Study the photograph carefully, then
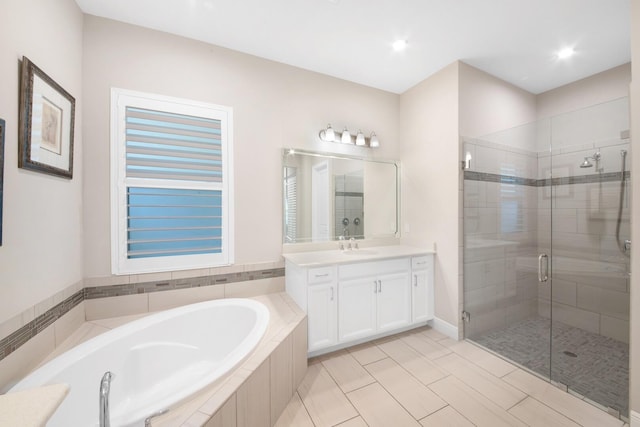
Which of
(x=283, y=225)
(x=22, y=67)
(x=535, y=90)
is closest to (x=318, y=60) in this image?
(x=283, y=225)

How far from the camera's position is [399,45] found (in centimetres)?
219

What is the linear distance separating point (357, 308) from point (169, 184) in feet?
6.26

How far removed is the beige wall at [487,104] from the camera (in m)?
2.43

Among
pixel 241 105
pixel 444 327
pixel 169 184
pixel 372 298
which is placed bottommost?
pixel 444 327

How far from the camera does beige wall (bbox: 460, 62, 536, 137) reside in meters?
2.43

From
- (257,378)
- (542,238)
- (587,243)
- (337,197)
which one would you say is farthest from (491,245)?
(257,378)

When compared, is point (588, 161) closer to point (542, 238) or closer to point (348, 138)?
point (542, 238)

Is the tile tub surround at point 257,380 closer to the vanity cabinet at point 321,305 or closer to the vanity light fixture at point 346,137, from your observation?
the vanity cabinet at point 321,305

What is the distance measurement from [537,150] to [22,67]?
356 centimetres

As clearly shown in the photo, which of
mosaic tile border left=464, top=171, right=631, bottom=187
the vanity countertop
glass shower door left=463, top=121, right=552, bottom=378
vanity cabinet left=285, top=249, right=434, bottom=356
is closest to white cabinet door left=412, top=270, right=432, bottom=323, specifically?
vanity cabinet left=285, top=249, right=434, bottom=356

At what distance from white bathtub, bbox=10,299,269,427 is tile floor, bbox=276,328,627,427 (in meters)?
0.65

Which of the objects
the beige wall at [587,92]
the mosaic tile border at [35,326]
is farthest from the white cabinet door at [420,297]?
the mosaic tile border at [35,326]

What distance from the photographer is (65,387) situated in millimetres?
753

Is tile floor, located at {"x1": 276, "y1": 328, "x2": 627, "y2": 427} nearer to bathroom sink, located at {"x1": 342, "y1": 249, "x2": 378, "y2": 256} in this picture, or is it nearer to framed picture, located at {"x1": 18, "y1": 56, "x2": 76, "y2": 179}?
bathroom sink, located at {"x1": 342, "y1": 249, "x2": 378, "y2": 256}
